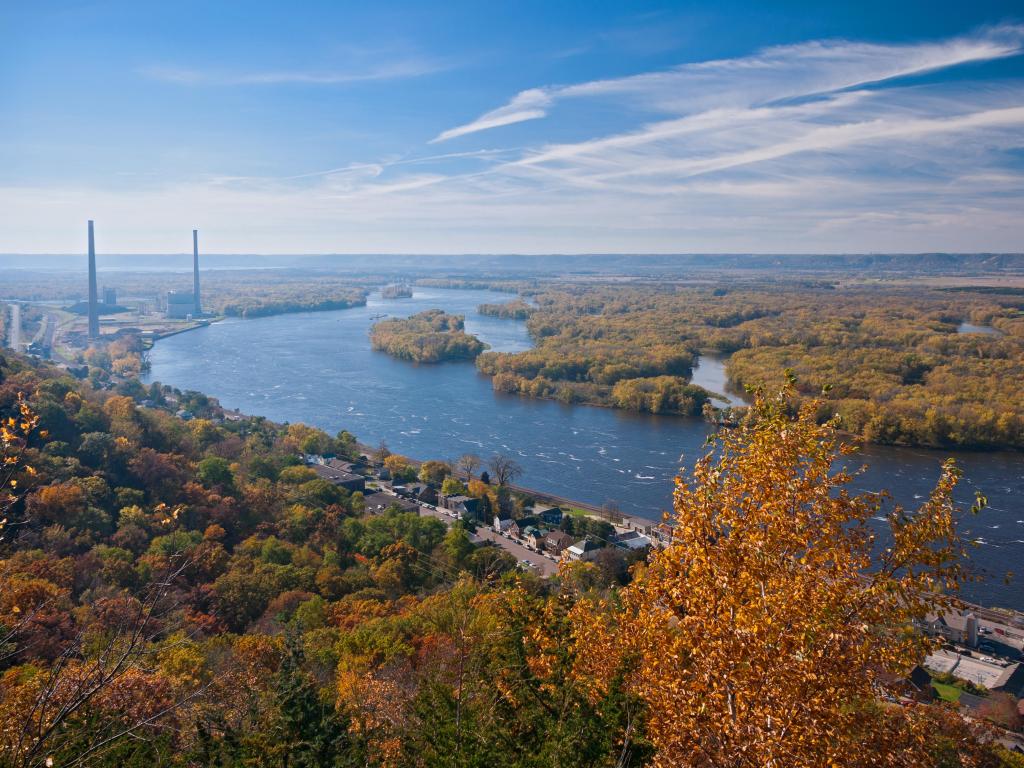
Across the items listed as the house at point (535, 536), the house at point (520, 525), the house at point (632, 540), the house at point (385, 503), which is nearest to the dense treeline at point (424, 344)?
the house at point (385, 503)

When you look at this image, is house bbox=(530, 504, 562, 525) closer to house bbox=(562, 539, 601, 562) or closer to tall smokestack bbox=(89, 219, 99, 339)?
house bbox=(562, 539, 601, 562)

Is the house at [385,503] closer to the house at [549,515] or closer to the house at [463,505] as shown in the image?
the house at [463,505]

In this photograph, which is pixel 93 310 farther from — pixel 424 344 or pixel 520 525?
pixel 520 525

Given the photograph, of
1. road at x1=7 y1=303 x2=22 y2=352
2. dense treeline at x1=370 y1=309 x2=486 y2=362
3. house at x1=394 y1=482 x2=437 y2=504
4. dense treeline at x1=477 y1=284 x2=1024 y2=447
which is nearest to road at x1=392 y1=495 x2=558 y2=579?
house at x1=394 y1=482 x2=437 y2=504

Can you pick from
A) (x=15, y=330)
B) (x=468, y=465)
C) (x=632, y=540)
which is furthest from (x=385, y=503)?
(x=15, y=330)

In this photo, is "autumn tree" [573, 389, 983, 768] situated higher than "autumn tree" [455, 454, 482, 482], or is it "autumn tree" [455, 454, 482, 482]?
"autumn tree" [573, 389, 983, 768]

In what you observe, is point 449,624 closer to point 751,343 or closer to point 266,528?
point 266,528
